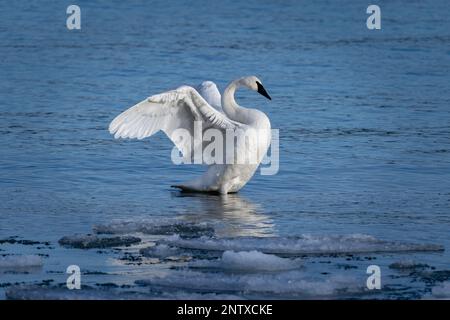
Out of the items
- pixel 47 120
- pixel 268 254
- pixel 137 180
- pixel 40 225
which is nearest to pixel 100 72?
pixel 47 120

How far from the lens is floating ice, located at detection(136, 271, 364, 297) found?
10445mm

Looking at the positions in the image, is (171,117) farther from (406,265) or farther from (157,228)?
(406,265)

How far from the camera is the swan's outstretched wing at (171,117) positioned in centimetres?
1494

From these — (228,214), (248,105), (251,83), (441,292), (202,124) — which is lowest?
(441,292)

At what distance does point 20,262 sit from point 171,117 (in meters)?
4.34

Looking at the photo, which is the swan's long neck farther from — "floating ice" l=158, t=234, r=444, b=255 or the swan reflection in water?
"floating ice" l=158, t=234, r=444, b=255

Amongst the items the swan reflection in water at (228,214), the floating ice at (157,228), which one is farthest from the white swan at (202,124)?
A: the floating ice at (157,228)

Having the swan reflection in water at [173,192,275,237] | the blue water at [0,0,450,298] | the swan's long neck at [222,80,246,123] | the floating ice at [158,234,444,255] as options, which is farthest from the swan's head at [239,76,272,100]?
the floating ice at [158,234,444,255]

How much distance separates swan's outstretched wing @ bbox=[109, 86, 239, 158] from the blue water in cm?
66

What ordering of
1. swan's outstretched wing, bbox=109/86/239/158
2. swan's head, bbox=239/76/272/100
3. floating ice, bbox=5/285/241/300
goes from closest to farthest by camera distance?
floating ice, bbox=5/285/241/300 < swan's outstretched wing, bbox=109/86/239/158 < swan's head, bbox=239/76/272/100

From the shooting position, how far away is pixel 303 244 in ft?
39.3

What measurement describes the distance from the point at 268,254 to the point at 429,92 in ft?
35.7

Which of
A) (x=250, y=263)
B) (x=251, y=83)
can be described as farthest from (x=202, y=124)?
(x=250, y=263)

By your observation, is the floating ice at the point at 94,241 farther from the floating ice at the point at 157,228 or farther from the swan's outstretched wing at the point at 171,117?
the swan's outstretched wing at the point at 171,117
